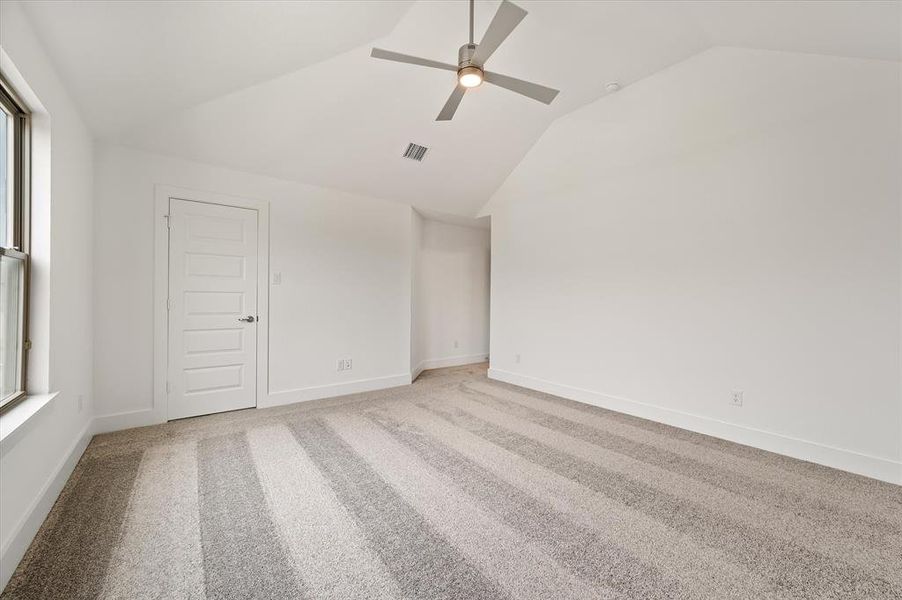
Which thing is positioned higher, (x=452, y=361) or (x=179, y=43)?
(x=179, y=43)

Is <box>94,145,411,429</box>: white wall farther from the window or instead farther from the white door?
the window

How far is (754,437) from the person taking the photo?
9.77 ft

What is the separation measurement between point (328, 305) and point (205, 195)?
1.66m

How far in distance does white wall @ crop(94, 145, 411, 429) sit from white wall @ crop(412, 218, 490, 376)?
696 millimetres

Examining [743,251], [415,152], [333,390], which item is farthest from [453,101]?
[333,390]

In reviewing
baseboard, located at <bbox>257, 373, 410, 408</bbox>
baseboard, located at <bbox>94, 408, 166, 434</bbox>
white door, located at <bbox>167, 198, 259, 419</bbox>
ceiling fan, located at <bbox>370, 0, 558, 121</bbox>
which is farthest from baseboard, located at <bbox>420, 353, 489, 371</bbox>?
ceiling fan, located at <bbox>370, 0, 558, 121</bbox>

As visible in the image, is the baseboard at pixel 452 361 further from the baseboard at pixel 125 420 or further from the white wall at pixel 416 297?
the baseboard at pixel 125 420

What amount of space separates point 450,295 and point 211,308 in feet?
11.8

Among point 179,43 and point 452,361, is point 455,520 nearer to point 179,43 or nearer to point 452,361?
point 179,43

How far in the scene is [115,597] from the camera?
4.76 feet

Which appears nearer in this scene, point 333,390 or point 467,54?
point 467,54

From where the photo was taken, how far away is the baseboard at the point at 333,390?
398 cm

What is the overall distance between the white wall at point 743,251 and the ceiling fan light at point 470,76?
185cm

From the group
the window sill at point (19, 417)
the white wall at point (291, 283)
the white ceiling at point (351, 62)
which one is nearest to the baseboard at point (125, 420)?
the white wall at point (291, 283)
